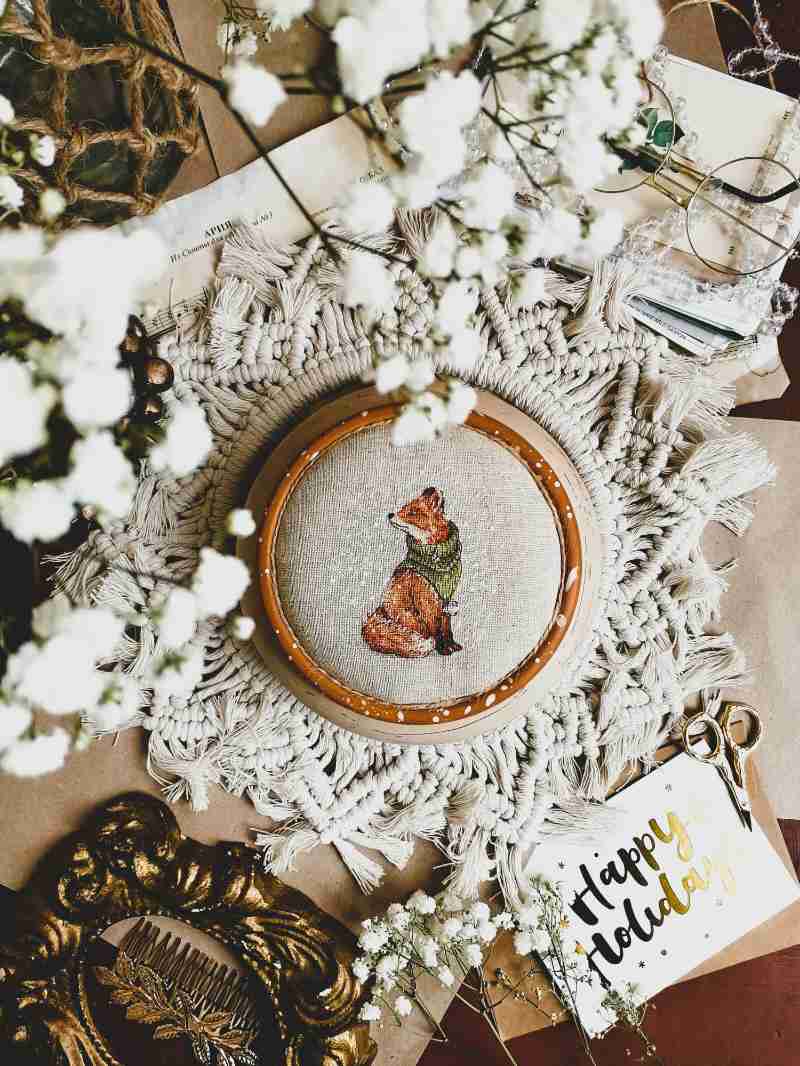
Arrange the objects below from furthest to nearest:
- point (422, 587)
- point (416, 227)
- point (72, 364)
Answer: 1. point (416, 227)
2. point (422, 587)
3. point (72, 364)

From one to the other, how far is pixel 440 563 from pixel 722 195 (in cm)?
45

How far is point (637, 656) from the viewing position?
0.83 m

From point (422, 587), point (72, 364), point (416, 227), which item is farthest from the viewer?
point (416, 227)

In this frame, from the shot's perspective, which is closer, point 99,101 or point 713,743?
point 99,101

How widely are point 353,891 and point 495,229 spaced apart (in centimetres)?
67

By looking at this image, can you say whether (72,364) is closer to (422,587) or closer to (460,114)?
(460,114)

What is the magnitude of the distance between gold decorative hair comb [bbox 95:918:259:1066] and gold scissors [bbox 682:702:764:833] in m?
0.49

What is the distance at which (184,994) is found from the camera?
85cm

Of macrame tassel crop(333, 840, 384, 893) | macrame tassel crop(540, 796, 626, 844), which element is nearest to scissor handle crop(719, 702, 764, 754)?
macrame tassel crop(540, 796, 626, 844)

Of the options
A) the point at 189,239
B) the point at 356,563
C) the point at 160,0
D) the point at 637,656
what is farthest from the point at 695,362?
the point at 160,0

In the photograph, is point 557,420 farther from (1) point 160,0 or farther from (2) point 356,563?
(1) point 160,0

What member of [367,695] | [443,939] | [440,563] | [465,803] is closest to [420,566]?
[440,563]

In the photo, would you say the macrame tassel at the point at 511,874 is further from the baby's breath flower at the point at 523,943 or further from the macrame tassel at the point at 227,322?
the macrame tassel at the point at 227,322

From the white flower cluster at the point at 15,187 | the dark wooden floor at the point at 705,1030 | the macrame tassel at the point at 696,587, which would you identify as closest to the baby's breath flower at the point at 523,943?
the dark wooden floor at the point at 705,1030
